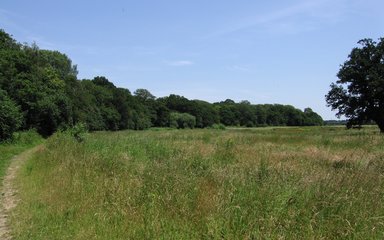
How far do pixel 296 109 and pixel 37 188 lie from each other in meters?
185

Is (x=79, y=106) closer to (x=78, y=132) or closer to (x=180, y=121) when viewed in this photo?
(x=78, y=132)

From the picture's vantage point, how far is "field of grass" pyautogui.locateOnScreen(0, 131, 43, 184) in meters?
18.1

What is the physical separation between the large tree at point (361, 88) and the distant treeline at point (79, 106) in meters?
36.7

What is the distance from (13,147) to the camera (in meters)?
26.0

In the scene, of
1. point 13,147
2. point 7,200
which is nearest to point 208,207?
point 7,200

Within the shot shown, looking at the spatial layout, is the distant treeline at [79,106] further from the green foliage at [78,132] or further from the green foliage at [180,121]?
the green foliage at [78,132]

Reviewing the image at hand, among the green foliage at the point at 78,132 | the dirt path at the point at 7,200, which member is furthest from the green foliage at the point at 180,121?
the dirt path at the point at 7,200

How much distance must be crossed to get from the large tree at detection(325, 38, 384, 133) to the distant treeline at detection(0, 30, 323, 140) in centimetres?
3668

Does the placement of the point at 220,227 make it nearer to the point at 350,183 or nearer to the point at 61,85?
the point at 350,183

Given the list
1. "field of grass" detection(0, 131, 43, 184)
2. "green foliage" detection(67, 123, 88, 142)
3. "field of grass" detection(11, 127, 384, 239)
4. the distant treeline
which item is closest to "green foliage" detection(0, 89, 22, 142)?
the distant treeline

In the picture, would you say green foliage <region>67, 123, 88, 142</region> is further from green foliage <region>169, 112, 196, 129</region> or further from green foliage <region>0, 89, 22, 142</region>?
green foliage <region>169, 112, 196, 129</region>

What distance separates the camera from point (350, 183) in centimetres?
734

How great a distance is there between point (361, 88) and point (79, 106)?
4575 centimetres

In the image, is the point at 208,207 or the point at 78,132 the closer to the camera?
the point at 208,207
